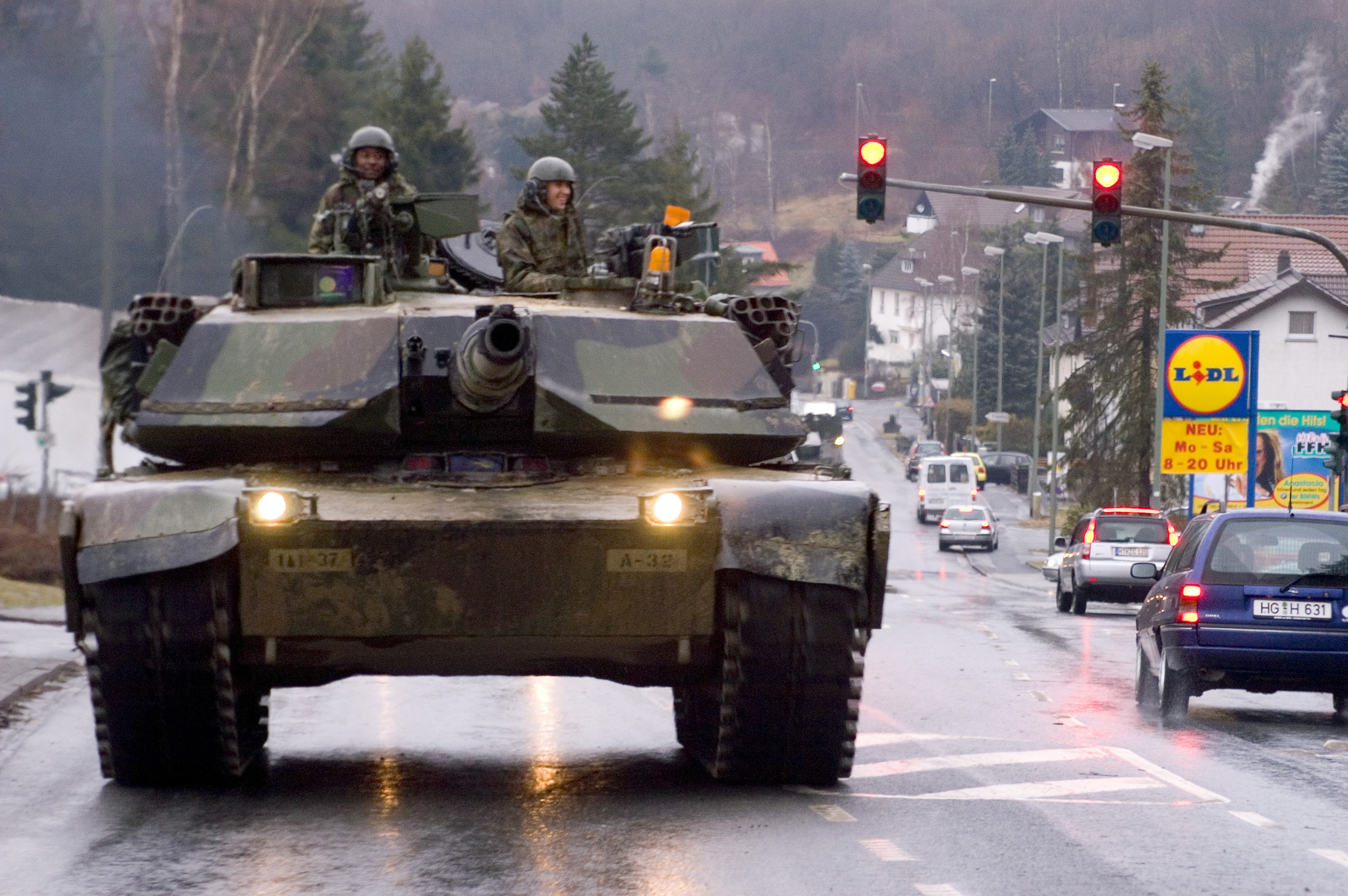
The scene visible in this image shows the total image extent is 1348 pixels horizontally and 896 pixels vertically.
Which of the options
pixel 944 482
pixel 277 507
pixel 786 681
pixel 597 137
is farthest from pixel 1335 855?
pixel 597 137

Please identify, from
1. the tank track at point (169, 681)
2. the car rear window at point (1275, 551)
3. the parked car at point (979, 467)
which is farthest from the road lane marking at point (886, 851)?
the parked car at point (979, 467)

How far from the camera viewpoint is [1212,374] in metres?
37.4

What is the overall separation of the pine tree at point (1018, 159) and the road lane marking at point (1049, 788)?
12276 cm

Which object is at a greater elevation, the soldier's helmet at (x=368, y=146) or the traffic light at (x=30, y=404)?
the soldier's helmet at (x=368, y=146)

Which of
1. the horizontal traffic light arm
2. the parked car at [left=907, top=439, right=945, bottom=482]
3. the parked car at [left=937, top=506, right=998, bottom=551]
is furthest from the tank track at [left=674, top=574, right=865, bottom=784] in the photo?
the parked car at [left=907, top=439, right=945, bottom=482]

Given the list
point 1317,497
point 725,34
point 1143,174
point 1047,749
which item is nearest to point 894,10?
point 725,34

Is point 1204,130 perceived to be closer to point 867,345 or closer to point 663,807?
point 867,345

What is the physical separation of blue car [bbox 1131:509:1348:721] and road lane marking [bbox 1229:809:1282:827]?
14.7 feet

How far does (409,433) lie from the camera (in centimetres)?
1146

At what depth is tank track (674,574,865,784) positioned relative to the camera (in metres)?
10.3

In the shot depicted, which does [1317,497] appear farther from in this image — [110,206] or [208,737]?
[208,737]

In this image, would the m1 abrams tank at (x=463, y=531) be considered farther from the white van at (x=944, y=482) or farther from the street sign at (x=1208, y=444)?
the white van at (x=944, y=482)

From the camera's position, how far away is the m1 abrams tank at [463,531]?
10133mm

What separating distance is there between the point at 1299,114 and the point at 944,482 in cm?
6901
